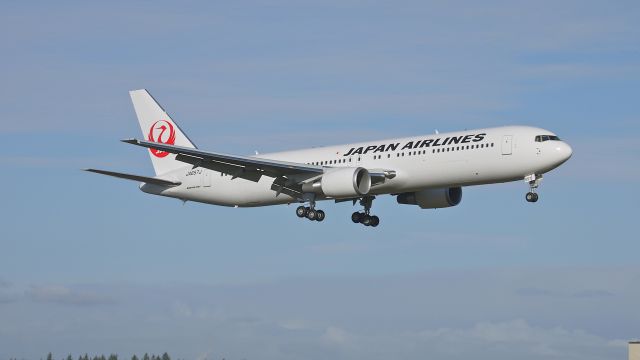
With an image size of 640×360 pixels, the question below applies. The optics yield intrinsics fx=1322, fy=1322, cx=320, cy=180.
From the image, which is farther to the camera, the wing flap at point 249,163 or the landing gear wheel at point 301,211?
the landing gear wheel at point 301,211

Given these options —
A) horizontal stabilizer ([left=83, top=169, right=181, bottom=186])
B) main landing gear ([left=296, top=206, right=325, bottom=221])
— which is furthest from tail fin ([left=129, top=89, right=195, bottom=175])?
main landing gear ([left=296, top=206, right=325, bottom=221])

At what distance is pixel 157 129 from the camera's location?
8225cm

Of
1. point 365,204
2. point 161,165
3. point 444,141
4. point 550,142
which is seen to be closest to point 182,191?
point 161,165

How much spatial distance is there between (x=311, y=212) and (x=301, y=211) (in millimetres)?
746

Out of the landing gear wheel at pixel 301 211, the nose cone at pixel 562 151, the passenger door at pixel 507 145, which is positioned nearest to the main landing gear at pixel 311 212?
the landing gear wheel at pixel 301 211

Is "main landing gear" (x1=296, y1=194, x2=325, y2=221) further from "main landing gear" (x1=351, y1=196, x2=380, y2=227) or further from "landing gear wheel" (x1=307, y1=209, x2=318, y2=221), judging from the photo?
"main landing gear" (x1=351, y1=196, x2=380, y2=227)

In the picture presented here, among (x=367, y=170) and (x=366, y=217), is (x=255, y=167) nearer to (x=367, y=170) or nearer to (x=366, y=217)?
(x=367, y=170)

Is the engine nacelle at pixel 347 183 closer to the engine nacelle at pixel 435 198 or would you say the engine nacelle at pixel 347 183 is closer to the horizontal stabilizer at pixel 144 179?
the engine nacelle at pixel 435 198

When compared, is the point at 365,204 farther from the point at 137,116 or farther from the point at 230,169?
the point at 137,116

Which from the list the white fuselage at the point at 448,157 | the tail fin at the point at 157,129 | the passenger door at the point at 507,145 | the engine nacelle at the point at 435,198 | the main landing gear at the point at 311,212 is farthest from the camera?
the tail fin at the point at 157,129

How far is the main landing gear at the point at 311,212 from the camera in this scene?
7162 cm

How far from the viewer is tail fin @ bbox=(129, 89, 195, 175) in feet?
263

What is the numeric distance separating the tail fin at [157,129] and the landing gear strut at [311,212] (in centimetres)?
1023

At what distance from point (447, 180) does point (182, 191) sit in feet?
58.7
